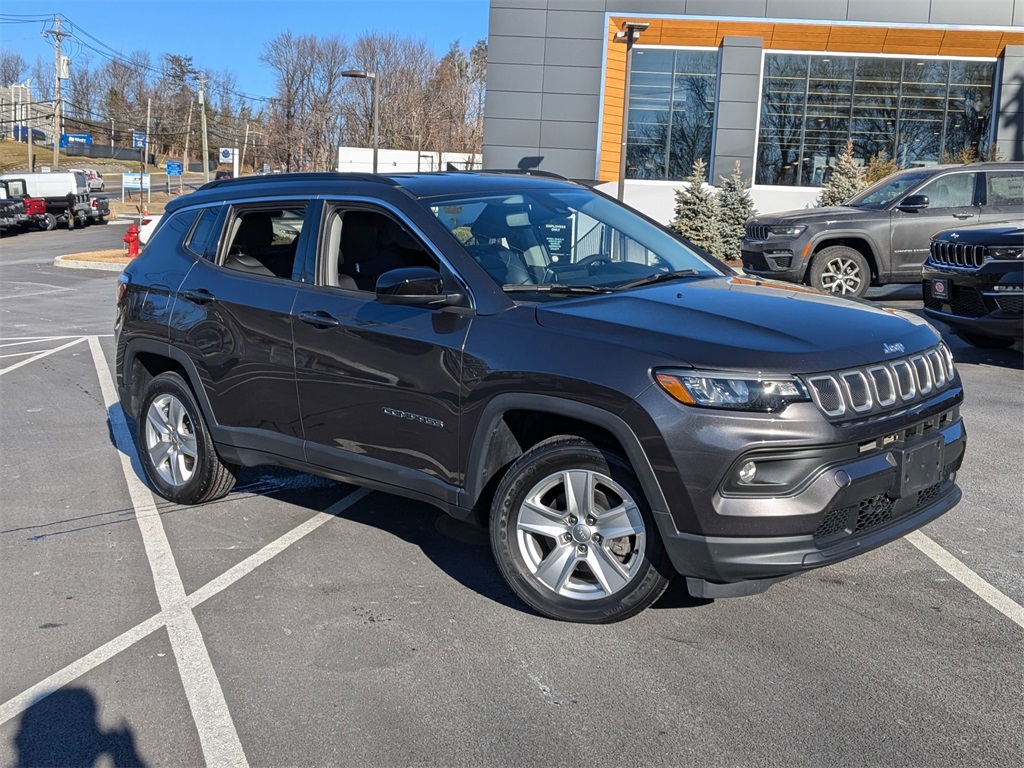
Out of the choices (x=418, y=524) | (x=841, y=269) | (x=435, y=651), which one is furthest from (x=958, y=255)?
(x=435, y=651)

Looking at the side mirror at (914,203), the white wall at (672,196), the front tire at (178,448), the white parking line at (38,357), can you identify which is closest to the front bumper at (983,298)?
the side mirror at (914,203)

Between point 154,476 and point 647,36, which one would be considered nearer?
point 154,476

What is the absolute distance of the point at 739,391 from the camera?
3738 mm

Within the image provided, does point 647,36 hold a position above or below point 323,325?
above

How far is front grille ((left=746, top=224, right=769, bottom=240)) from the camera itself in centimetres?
1371

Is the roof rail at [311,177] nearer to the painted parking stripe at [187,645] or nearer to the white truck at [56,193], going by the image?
the painted parking stripe at [187,645]

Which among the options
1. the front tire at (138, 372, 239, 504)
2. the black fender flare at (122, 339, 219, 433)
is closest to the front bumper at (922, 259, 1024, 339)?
the front tire at (138, 372, 239, 504)

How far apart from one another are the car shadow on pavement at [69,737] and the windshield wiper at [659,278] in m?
2.71

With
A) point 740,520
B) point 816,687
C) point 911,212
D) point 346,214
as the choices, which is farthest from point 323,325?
point 911,212

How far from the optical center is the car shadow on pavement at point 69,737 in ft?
11.1

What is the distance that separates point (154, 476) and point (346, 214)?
2143 millimetres

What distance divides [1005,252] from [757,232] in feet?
16.8

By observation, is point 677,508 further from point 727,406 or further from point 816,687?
point 816,687

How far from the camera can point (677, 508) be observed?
3.82m
